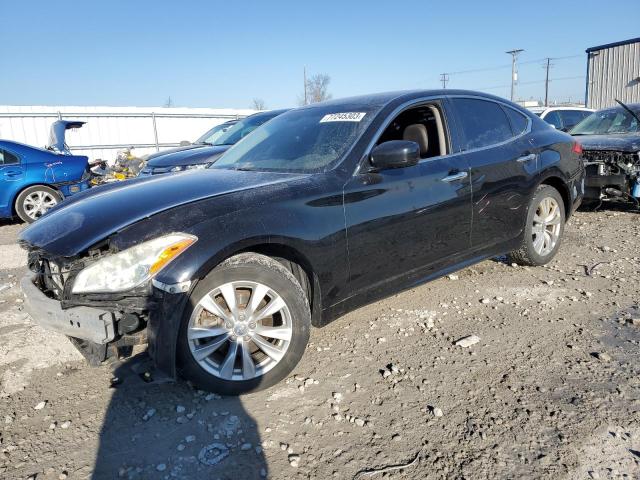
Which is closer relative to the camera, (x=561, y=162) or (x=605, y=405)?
(x=605, y=405)

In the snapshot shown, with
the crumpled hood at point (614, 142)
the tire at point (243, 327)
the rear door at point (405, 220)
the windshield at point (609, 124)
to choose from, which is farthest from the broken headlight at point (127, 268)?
the windshield at point (609, 124)

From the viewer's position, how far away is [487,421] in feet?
7.84

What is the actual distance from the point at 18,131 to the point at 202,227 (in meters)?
17.4

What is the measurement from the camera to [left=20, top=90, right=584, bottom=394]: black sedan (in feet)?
7.84

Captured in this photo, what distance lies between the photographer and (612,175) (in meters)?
6.41

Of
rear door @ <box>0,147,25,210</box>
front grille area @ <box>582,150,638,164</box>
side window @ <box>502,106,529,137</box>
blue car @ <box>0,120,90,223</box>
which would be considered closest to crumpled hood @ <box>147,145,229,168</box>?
blue car @ <box>0,120,90,223</box>

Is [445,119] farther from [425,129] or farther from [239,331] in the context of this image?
[239,331]

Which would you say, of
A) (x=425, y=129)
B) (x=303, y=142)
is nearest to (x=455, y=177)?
(x=425, y=129)

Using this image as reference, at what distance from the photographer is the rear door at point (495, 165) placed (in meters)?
3.84

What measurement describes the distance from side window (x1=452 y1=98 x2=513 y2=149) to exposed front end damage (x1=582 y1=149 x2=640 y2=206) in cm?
307

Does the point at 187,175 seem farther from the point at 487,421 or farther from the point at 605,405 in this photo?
the point at 605,405

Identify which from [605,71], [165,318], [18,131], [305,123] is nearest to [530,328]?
[305,123]

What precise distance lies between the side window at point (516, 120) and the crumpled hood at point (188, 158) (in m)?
4.49

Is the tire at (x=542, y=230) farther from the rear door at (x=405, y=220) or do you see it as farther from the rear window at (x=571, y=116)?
the rear window at (x=571, y=116)
